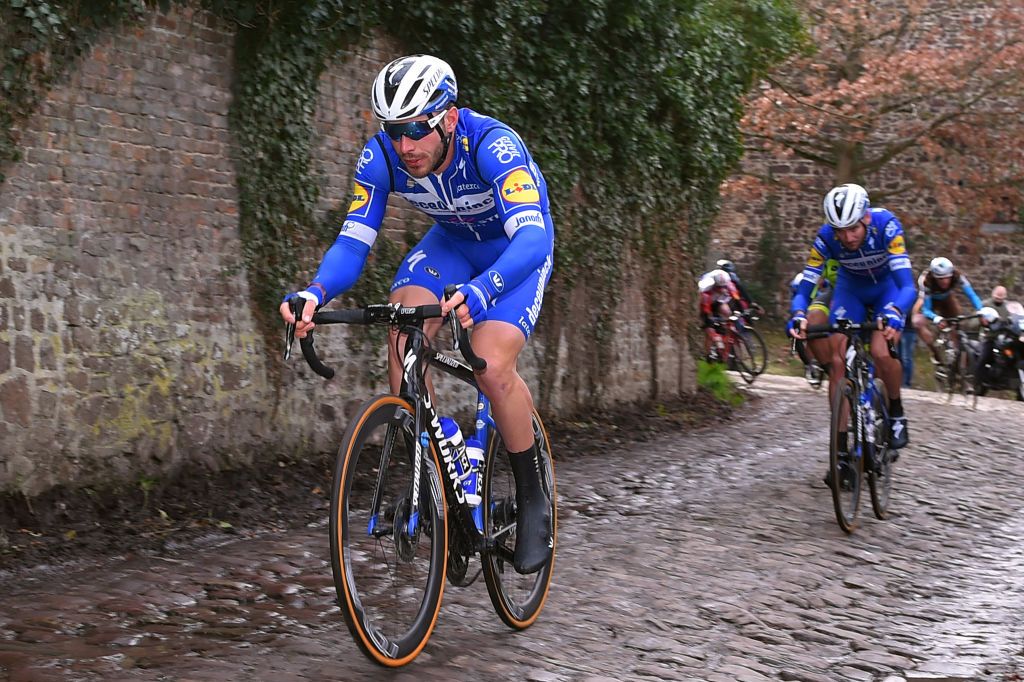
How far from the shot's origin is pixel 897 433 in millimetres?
9617

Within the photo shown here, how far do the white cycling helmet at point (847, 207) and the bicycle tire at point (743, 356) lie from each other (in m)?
10.1

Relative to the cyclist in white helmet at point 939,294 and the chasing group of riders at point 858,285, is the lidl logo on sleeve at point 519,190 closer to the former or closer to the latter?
the chasing group of riders at point 858,285

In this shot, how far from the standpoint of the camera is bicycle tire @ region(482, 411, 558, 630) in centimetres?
529

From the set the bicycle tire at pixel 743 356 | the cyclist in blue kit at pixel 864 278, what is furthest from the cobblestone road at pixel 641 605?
the bicycle tire at pixel 743 356

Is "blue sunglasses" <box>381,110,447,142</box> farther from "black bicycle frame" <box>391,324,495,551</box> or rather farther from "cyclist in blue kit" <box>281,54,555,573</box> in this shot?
"black bicycle frame" <box>391,324,495,551</box>

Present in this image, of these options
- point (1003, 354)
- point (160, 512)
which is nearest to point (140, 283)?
point (160, 512)

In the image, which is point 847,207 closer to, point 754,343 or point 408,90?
point 408,90

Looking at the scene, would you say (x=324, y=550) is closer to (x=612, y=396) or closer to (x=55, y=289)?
(x=55, y=289)

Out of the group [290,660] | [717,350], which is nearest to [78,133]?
[290,660]

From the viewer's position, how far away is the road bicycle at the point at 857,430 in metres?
8.59

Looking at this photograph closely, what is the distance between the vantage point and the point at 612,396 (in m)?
13.8

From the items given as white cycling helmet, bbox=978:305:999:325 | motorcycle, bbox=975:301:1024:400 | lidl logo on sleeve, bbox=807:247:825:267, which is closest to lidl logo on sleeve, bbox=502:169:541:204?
lidl logo on sleeve, bbox=807:247:825:267

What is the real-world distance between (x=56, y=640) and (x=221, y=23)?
16.0ft

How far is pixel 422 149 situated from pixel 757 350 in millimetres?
15292
